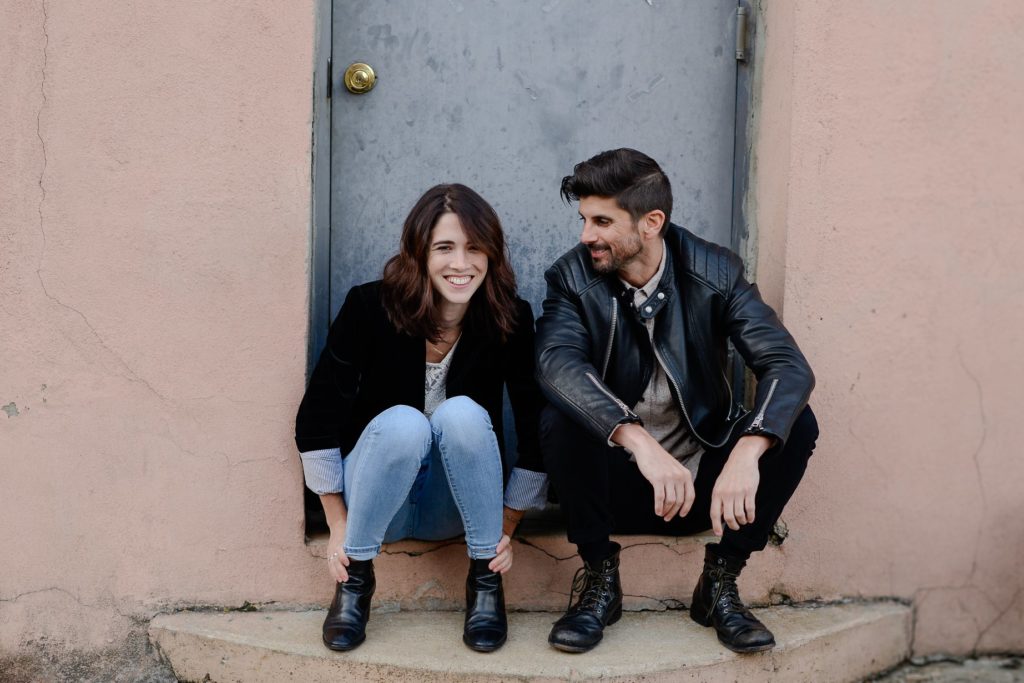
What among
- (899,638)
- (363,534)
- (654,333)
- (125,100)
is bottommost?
(899,638)

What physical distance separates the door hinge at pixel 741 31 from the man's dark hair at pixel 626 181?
742mm

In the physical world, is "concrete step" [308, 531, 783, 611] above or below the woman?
below

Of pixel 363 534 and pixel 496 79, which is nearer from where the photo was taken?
pixel 363 534

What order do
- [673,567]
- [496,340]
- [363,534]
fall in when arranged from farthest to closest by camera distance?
[673,567]
[496,340]
[363,534]

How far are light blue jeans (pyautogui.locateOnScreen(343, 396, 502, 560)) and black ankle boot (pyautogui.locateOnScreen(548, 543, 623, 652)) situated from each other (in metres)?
0.28

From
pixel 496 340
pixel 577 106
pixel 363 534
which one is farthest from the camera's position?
pixel 577 106

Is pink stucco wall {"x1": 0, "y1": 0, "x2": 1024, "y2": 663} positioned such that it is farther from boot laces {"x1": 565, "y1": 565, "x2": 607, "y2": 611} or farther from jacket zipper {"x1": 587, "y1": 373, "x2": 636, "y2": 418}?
jacket zipper {"x1": 587, "y1": 373, "x2": 636, "y2": 418}

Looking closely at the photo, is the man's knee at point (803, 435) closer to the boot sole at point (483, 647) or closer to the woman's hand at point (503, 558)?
the woman's hand at point (503, 558)

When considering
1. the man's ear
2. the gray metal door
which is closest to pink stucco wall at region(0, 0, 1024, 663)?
the gray metal door

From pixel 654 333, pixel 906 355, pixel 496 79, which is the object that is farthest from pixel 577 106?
pixel 906 355

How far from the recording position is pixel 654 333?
305cm

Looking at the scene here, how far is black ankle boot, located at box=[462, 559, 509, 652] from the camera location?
9.64ft

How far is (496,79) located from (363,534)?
1.53m

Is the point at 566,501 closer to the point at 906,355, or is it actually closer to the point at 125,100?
the point at 906,355
